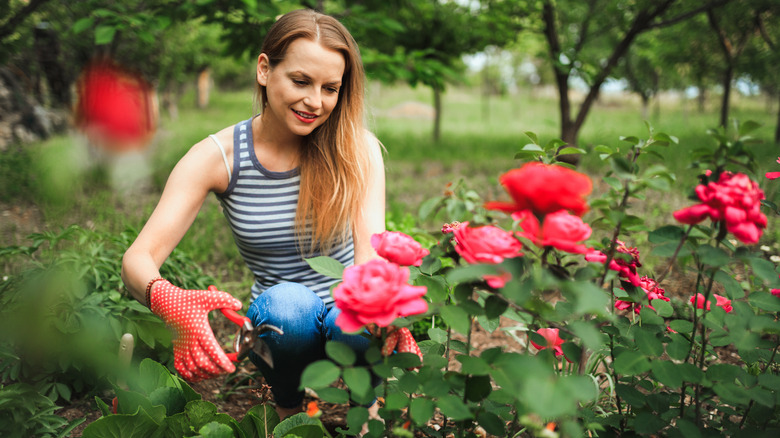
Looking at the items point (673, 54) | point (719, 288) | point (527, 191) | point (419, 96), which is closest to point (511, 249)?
point (527, 191)

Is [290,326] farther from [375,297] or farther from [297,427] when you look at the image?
[375,297]

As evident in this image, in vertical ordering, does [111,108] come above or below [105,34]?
below

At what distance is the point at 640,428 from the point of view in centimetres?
108

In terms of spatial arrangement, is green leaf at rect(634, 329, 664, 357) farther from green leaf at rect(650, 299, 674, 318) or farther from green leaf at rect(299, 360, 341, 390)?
green leaf at rect(299, 360, 341, 390)

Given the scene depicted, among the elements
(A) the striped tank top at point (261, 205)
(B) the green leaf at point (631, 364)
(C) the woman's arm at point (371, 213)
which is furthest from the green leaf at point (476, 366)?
(A) the striped tank top at point (261, 205)

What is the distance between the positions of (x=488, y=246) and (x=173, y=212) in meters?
1.03

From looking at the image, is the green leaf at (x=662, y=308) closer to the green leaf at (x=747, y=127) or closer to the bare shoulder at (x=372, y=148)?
the green leaf at (x=747, y=127)

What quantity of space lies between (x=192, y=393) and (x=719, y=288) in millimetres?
2838

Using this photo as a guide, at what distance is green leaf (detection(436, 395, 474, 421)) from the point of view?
925mm

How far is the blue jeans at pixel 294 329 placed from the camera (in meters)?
1.50

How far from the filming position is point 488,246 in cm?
82

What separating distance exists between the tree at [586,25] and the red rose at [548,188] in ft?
13.1

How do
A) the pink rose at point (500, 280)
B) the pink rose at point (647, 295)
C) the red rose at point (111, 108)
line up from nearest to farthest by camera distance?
the pink rose at point (500, 280) < the pink rose at point (647, 295) < the red rose at point (111, 108)

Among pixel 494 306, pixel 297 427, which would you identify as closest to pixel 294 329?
pixel 297 427
